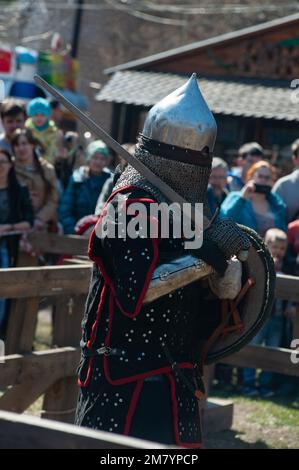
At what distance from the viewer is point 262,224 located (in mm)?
7695

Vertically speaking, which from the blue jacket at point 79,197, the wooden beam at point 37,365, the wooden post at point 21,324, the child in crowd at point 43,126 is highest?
the child in crowd at point 43,126

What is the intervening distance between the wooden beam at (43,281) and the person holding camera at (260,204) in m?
1.90

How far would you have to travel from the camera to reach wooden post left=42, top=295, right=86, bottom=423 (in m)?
6.00

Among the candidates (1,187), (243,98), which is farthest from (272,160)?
(1,187)

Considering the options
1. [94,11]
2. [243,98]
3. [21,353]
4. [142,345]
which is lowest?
[21,353]

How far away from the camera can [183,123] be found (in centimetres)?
394

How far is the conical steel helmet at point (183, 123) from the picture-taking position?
3936 millimetres

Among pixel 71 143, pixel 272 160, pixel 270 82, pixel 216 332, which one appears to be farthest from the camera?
pixel 270 82

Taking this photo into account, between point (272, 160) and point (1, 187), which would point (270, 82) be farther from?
point (1, 187)

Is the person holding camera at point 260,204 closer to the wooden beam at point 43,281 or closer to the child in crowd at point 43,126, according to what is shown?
the wooden beam at point 43,281

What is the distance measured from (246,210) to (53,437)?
16.6ft

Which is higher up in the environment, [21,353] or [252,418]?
[21,353]

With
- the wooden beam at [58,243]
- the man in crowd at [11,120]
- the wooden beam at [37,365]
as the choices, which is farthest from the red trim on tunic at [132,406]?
the man in crowd at [11,120]

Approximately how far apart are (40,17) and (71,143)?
768 inches
